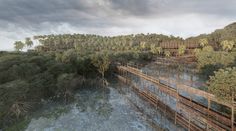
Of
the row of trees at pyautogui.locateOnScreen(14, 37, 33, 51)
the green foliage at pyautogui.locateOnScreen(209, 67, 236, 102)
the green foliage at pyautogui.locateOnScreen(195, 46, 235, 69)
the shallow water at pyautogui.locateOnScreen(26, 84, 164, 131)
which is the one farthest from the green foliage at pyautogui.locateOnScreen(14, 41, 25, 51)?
the green foliage at pyautogui.locateOnScreen(209, 67, 236, 102)

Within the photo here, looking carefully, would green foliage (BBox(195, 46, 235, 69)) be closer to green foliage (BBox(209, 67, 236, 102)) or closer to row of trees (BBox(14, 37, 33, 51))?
green foliage (BBox(209, 67, 236, 102))

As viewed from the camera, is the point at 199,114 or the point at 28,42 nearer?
the point at 199,114

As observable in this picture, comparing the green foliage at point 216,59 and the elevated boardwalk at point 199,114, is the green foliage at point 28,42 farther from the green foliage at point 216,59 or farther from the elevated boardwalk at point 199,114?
the elevated boardwalk at point 199,114

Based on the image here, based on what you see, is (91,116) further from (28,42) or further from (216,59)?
(28,42)

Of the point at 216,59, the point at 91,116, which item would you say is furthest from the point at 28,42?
the point at 91,116

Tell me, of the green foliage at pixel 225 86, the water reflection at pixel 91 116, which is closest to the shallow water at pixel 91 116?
the water reflection at pixel 91 116
